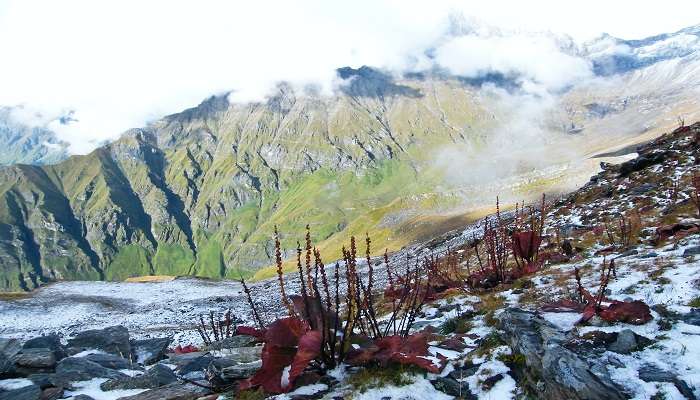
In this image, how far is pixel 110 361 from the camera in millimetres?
9375

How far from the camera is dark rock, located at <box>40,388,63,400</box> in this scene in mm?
6919

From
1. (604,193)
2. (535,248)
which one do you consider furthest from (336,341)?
(604,193)

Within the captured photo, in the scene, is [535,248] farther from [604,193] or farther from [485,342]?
[604,193]

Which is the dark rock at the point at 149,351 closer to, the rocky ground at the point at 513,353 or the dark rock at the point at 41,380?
the rocky ground at the point at 513,353

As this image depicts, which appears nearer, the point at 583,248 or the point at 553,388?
the point at 553,388

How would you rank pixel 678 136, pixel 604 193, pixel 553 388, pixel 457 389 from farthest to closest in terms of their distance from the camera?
pixel 678 136, pixel 604 193, pixel 457 389, pixel 553 388

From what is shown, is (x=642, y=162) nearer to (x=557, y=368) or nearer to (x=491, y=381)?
(x=491, y=381)

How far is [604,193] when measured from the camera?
1089 inches

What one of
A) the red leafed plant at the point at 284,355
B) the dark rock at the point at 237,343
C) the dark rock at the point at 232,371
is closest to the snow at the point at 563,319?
the red leafed plant at the point at 284,355

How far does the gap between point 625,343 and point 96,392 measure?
25.3 ft

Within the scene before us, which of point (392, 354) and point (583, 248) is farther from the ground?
point (392, 354)

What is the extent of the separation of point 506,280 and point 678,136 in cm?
2504

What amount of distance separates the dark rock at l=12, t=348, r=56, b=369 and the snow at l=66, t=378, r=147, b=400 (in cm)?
129

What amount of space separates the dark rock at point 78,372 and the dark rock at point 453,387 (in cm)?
561
